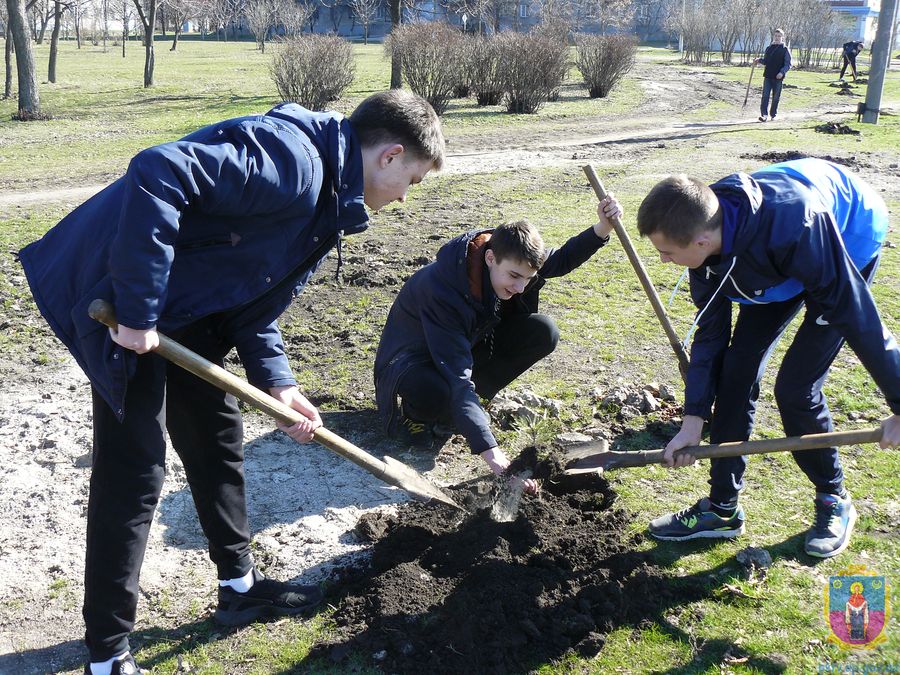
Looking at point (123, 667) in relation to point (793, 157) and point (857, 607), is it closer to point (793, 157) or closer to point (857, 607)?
point (857, 607)

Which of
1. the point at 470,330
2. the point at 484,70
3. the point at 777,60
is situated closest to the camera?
the point at 470,330

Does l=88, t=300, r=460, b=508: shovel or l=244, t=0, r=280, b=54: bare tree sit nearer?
l=88, t=300, r=460, b=508: shovel

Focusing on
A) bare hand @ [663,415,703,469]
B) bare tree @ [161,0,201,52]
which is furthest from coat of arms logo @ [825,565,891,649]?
bare tree @ [161,0,201,52]

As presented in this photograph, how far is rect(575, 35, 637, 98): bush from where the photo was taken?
2250 cm

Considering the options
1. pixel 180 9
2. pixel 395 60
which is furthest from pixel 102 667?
pixel 180 9

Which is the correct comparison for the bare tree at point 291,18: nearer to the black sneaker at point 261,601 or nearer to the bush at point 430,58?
the bush at point 430,58

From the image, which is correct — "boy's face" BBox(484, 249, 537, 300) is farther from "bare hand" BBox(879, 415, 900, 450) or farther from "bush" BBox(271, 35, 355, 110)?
"bush" BBox(271, 35, 355, 110)

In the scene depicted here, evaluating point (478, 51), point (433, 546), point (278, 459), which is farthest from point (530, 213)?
point (478, 51)

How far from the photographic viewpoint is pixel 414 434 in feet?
14.4

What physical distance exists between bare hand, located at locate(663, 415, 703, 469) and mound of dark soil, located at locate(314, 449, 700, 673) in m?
0.46

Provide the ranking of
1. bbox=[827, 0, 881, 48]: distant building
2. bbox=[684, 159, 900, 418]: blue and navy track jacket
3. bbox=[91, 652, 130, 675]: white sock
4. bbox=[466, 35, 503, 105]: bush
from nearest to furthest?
bbox=[91, 652, 130, 675]: white sock → bbox=[684, 159, 900, 418]: blue and navy track jacket → bbox=[466, 35, 503, 105]: bush → bbox=[827, 0, 881, 48]: distant building

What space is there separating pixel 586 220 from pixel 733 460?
5.89 metres

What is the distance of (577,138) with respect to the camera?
51.2 ft

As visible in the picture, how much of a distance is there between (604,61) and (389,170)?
21.6 meters
